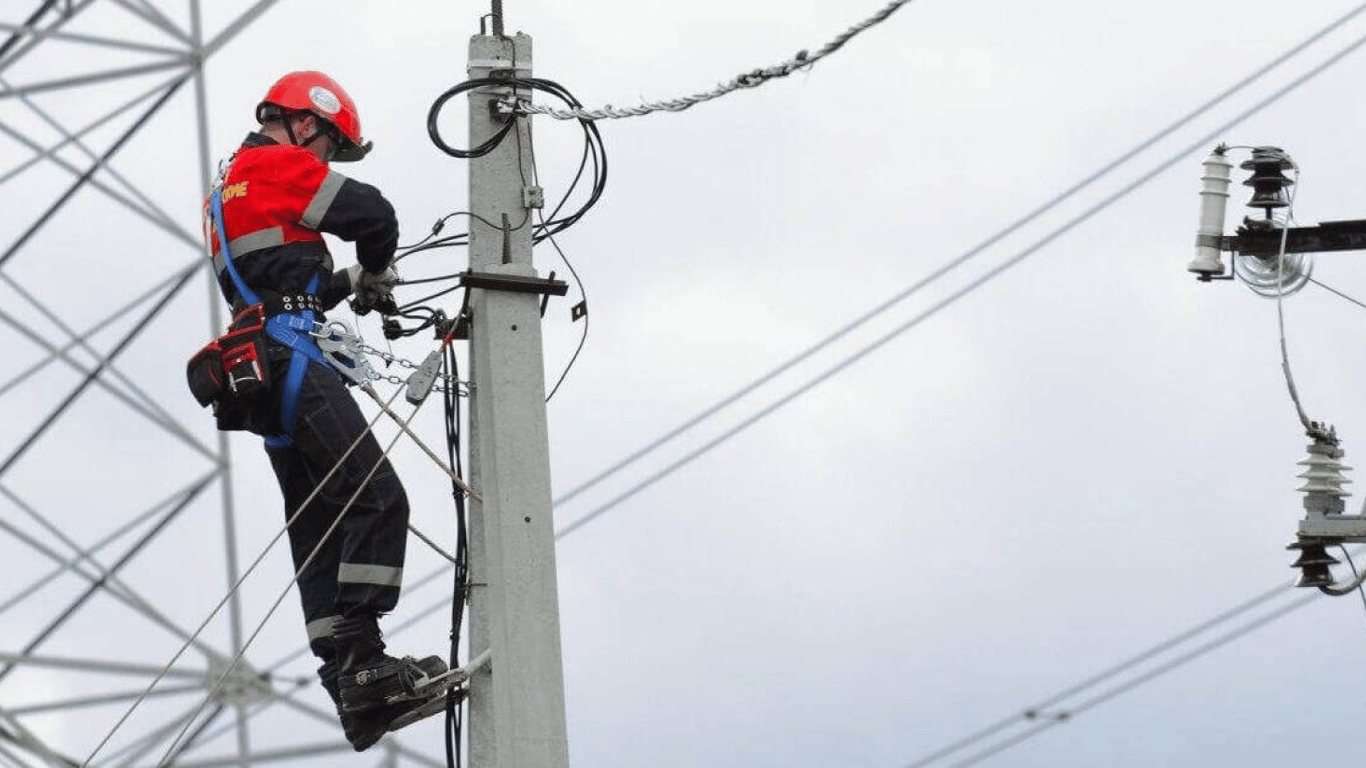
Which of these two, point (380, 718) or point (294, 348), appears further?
point (294, 348)

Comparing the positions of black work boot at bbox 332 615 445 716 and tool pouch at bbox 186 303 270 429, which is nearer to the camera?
black work boot at bbox 332 615 445 716

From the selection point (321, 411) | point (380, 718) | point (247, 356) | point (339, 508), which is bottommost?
point (380, 718)

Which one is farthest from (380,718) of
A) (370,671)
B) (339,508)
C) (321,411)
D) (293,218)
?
(293,218)

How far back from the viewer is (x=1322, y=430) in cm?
1237

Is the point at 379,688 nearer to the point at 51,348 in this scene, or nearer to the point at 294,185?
the point at 294,185

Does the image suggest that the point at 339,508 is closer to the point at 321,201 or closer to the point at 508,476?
the point at 508,476

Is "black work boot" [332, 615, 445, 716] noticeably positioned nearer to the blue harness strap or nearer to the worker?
the worker

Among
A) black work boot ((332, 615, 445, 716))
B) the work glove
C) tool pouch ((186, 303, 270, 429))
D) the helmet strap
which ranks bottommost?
black work boot ((332, 615, 445, 716))

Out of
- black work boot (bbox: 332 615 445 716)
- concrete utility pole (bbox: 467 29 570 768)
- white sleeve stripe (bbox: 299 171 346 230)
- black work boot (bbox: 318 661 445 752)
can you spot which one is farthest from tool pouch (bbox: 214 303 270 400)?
black work boot (bbox: 318 661 445 752)

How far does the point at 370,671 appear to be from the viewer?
11.0 meters

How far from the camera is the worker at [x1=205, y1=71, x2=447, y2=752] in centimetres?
1105

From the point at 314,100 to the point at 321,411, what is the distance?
115 cm

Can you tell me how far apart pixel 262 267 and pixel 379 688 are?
4.83 ft

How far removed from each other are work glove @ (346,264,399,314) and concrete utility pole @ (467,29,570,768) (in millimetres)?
385
